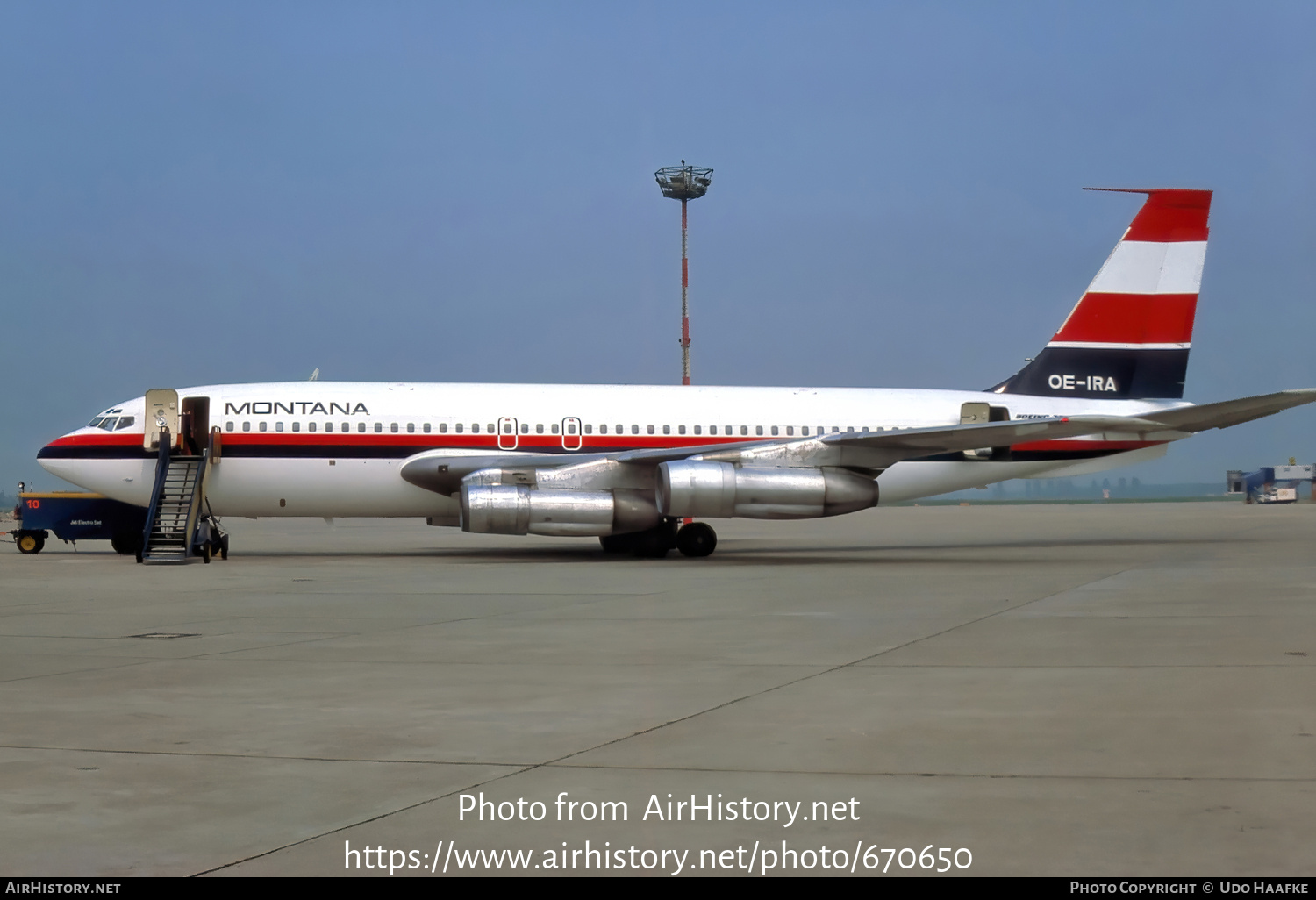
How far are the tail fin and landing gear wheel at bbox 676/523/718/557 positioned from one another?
794 centimetres

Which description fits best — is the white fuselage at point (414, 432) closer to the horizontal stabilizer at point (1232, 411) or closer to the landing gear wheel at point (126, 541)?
the landing gear wheel at point (126, 541)

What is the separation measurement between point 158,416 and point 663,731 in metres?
18.8

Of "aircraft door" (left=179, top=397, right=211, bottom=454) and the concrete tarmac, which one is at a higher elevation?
"aircraft door" (left=179, top=397, right=211, bottom=454)

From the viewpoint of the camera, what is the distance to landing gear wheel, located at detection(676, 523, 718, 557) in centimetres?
2339

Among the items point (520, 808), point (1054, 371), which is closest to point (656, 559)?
point (1054, 371)

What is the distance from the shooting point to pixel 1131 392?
88.9 feet

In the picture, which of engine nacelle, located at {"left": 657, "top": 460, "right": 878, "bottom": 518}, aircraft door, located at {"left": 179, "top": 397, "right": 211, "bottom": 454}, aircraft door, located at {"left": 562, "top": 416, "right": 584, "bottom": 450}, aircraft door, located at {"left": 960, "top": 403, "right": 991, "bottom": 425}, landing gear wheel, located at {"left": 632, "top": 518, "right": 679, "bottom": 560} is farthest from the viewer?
aircraft door, located at {"left": 960, "top": 403, "right": 991, "bottom": 425}

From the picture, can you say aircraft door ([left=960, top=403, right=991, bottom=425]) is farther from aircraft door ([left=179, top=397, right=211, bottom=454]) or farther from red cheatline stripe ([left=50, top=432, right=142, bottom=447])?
red cheatline stripe ([left=50, top=432, right=142, bottom=447])

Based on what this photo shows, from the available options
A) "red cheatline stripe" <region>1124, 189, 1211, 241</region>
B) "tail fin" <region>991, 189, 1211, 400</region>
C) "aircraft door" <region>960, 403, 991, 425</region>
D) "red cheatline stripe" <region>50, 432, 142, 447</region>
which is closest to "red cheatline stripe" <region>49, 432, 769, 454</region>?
"red cheatline stripe" <region>50, 432, 142, 447</region>

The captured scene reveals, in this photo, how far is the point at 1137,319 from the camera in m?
27.0

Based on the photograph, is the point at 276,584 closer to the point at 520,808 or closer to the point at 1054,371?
the point at 520,808

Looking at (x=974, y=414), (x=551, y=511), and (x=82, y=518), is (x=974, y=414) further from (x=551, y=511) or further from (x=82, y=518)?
(x=82, y=518)

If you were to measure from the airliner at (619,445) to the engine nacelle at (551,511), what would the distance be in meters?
0.03
